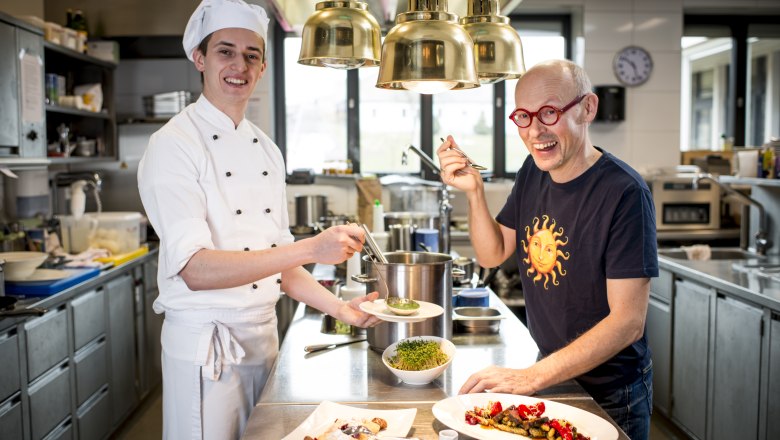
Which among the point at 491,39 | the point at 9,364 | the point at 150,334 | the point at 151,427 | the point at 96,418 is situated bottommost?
the point at 151,427

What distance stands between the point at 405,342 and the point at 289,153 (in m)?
4.59

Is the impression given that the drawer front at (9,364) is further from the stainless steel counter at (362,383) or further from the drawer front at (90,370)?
the stainless steel counter at (362,383)

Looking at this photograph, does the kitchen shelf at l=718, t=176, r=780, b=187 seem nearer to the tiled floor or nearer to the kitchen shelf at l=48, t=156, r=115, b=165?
the tiled floor

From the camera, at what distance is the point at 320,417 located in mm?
1589

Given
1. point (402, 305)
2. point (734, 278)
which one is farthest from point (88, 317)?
point (734, 278)

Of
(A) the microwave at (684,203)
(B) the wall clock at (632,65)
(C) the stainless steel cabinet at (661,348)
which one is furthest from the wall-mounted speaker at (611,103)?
(C) the stainless steel cabinet at (661,348)

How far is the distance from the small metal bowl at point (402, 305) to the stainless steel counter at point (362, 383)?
0.18 metres

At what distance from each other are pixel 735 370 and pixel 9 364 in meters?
3.24

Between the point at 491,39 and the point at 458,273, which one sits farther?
the point at 458,273

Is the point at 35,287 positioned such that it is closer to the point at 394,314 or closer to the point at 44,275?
the point at 44,275

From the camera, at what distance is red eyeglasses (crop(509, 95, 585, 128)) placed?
1972 millimetres

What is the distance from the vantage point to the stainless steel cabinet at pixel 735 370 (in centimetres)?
322

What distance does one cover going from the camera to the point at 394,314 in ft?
6.55

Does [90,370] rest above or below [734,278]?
below
